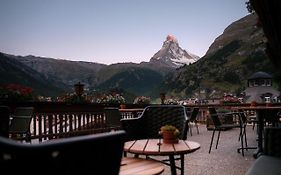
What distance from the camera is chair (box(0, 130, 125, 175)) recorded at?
690 millimetres

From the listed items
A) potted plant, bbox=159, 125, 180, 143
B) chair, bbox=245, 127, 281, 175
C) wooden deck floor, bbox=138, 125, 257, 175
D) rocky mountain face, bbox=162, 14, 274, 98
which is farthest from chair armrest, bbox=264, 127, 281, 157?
rocky mountain face, bbox=162, 14, 274, 98

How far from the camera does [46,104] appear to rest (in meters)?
6.60

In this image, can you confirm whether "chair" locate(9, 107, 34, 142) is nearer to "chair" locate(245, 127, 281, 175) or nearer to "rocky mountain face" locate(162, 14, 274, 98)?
"chair" locate(245, 127, 281, 175)

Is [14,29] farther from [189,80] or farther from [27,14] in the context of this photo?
[189,80]

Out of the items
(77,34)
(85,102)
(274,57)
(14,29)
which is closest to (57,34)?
(14,29)

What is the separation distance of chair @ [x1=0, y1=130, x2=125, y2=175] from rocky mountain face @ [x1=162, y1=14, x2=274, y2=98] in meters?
60.7

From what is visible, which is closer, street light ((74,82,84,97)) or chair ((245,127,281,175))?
chair ((245,127,281,175))

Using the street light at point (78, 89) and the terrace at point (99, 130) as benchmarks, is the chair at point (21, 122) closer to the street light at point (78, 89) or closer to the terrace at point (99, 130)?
the terrace at point (99, 130)

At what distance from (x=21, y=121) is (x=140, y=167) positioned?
343cm

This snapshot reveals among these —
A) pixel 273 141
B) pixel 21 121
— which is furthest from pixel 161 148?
pixel 21 121

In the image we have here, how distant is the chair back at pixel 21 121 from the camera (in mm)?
4922

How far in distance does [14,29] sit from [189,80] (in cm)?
5916

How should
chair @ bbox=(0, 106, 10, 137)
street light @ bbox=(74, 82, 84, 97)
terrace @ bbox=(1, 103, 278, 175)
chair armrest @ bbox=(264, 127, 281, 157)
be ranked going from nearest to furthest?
chair @ bbox=(0, 106, 10, 137) < chair armrest @ bbox=(264, 127, 281, 157) < terrace @ bbox=(1, 103, 278, 175) < street light @ bbox=(74, 82, 84, 97)

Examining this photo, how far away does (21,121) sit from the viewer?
4992 mm
